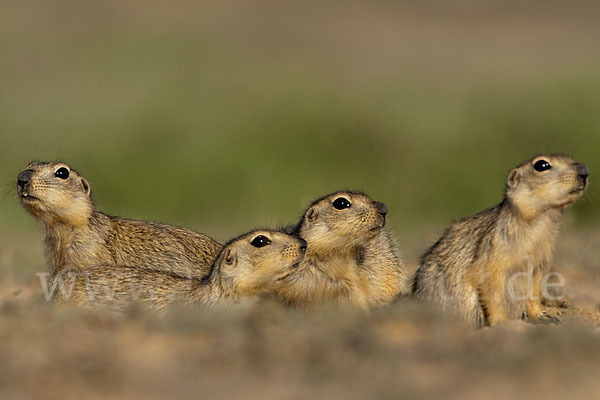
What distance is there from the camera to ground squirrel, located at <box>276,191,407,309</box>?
7461 millimetres

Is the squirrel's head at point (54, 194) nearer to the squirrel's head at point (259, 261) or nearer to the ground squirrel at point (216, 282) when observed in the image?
the ground squirrel at point (216, 282)

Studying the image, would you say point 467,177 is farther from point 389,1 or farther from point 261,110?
point 389,1

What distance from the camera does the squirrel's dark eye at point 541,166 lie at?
6750 millimetres

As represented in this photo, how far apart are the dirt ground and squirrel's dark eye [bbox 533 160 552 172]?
4.32 feet


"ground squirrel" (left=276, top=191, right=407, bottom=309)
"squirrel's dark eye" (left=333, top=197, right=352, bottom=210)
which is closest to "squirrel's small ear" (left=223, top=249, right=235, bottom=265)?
"ground squirrel" (left=276, top=191, right=407, bottom=309)

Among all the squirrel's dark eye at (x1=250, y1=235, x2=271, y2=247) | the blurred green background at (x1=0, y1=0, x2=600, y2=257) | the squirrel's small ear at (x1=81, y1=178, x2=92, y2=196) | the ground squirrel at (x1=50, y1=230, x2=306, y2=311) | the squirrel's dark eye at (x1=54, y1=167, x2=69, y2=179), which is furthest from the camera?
the blurred green background at (x1=0, y1=0, x2=600, y2=257)

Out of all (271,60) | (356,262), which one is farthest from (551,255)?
(271,60)

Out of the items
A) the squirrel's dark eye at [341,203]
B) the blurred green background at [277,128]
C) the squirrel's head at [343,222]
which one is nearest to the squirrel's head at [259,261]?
the squirrel's head at [343,222]

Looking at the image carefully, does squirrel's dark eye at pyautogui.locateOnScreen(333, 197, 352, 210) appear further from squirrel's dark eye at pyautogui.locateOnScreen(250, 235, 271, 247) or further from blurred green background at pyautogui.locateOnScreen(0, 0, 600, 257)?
blurred green background at pyautogui.locateOnScreen(0, 0, 600, 257)

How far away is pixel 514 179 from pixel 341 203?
1440 millimetres

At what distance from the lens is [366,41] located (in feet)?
96.5

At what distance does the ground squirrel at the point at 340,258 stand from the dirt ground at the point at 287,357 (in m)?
1.42

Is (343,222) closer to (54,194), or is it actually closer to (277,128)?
(54,194)

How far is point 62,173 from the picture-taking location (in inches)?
313
